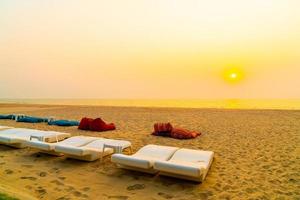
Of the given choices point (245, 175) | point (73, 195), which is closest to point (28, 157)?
point (73, 195)

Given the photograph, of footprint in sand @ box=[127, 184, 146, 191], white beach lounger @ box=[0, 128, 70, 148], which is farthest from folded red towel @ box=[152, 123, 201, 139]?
footprint in sand @ box=[127, 184, 146, 191]

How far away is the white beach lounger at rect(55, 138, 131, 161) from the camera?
508 centimetres

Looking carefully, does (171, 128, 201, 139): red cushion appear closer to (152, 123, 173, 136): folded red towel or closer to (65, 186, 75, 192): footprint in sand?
(152, 123, 173, 136): folded red towel

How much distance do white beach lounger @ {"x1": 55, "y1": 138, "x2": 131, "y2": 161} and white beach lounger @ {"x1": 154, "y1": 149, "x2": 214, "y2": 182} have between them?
1402 millimetres

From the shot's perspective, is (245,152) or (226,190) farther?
Answer: (245,152)

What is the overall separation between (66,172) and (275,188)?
373cm

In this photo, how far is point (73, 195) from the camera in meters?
3.90

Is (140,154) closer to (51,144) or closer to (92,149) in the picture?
(92,149)

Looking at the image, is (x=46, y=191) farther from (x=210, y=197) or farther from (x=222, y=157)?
(x=222, y=157)

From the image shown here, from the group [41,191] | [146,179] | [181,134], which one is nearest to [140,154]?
[146,179]

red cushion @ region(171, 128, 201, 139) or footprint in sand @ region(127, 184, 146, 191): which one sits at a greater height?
red cushion @ region(171, 128, 201, 139)

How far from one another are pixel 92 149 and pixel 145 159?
1.68 meters

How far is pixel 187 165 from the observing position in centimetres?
402

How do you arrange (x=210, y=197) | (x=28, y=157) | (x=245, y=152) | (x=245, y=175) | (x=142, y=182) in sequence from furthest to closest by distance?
(x=245, y=152) → (x=28, y=157) → (x=245, y=175) → (x=142, y=182) → (x=210, y=197)
